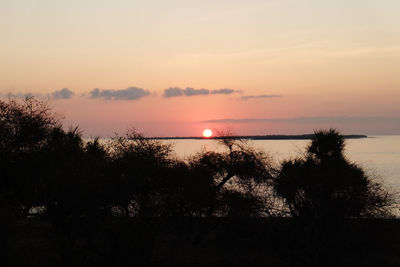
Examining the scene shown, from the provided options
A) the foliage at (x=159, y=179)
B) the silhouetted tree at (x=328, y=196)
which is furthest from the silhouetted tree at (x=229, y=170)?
the silhouetted tree at (x=328, y=196)

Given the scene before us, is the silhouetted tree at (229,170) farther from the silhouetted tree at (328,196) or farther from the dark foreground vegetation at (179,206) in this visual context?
the silhouetted tree at (328,196)

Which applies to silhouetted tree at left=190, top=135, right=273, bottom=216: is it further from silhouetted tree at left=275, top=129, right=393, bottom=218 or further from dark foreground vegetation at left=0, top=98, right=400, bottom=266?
silhouetted tree at left=275, top=129, right=393, bottom=218

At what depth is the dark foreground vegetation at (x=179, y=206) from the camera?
21.2 metres

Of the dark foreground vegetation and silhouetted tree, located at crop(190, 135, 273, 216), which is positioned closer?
the dark foreground vegetation

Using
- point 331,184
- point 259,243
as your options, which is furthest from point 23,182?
point 331,184

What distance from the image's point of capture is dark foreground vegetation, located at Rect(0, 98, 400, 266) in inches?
834

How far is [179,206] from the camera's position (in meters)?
31.8

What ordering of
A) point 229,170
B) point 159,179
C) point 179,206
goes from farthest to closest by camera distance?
1. point 229,170
2. point 179,206
3. point 159,179

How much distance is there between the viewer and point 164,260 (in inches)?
1075

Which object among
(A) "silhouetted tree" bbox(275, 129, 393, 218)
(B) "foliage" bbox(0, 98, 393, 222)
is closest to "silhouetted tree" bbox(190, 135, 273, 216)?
(B) "foliage" bbox(0, 98, 393, 222)

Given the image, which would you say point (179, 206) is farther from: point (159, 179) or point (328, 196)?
point (328, 196)

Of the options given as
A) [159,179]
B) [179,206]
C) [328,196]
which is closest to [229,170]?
[179,206]

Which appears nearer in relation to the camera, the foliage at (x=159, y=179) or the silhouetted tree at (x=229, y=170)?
the foliage at (x=159, y=179)

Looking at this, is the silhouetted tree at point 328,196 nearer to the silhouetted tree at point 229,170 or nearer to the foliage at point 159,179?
the foliage at point 159,179
